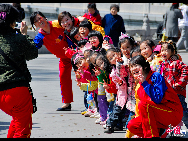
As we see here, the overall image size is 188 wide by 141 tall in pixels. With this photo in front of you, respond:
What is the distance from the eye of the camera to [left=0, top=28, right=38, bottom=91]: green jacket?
4.42 metres

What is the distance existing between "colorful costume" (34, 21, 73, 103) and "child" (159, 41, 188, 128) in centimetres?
209

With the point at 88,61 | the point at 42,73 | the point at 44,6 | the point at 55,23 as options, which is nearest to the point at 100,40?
the point at 88,61

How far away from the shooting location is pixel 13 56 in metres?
4.46

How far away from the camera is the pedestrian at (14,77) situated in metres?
4.42

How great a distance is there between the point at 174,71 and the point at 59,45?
234cm

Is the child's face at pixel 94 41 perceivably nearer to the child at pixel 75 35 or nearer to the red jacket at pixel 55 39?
the child at pixel 75 35

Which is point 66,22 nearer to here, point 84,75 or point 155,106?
point 84,75

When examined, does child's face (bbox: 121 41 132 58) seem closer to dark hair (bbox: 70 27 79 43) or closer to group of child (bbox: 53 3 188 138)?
group of child (bbox: 53 3 188 138)

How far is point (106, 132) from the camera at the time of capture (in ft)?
18.7

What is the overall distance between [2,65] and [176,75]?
8.42ft

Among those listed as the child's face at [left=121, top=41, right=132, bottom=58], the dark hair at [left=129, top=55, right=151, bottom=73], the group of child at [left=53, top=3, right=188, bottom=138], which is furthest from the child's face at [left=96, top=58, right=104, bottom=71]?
the dark hair at [left=129, top=55, right=151, bottom=73]

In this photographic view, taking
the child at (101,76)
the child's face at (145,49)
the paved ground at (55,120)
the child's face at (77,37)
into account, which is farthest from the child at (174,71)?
the child's face at (77,37)

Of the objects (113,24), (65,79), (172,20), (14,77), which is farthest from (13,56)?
(172,20)

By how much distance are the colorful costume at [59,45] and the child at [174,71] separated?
209 cm
